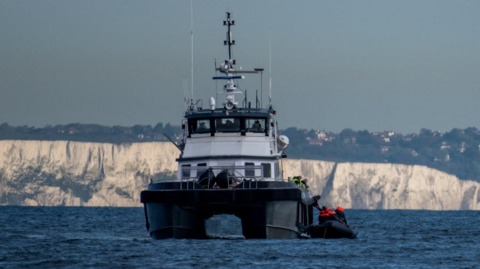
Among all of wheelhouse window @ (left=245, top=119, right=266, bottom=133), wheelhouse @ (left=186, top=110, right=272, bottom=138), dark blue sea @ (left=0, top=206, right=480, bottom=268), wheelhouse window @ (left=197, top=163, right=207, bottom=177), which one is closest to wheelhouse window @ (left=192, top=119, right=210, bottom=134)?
wheelhouse @ (left=186, top=110, right=272, bottom=138)

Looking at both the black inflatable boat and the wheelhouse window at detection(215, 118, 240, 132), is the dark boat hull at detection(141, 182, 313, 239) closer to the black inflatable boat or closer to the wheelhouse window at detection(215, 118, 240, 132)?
the black inflatable boat

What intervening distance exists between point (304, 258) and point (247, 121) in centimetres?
995

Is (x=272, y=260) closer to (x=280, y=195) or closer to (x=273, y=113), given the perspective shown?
(x=280, y=195)

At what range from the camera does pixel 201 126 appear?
4538 cm

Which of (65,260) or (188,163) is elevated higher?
(188,163)

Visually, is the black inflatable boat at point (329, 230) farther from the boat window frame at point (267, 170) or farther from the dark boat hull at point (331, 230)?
the boat window frame at point (267, 170)

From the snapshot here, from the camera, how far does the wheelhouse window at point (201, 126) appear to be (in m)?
45.2

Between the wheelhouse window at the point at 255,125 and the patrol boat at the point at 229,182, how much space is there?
0.14 ft

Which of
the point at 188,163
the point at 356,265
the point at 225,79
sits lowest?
the point at 356,265

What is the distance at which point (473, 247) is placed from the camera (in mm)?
45125

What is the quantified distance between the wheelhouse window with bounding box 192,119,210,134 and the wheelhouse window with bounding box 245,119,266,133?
5.30 ft

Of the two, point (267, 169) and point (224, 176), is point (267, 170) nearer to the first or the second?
point (267, 169)

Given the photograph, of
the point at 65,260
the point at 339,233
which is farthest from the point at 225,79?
the point at 65,260

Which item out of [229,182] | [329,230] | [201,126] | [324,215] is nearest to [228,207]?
[229,182]
